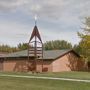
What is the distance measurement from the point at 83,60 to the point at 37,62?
38.7ft

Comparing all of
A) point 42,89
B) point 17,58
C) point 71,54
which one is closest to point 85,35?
point 71,54

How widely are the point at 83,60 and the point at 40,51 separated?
625 inches

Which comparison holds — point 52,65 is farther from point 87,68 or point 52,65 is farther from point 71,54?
point 87,68

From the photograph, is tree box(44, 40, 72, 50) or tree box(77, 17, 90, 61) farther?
tree box(44, 40, 72, 50)

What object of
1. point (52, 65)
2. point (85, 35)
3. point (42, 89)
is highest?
point (85, 35)

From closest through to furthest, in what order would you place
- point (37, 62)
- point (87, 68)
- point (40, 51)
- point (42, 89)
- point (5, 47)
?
1. point (42, 89)
2. point (40, 51)
3. point (37, 62)
4. point (87, 68)
5. point (5, 47)

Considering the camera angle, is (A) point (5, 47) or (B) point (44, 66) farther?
(A) point (5, 47)

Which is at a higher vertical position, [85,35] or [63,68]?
[85,35]

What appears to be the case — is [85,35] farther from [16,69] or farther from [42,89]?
[42,89]

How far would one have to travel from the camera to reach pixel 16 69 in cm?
6569

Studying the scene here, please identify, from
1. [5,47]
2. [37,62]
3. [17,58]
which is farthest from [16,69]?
[5,47]

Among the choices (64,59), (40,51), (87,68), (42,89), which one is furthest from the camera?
(87,68)

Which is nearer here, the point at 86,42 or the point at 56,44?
the point at 86,42

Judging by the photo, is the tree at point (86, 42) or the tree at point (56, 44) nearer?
the tree at point (86, 42)
